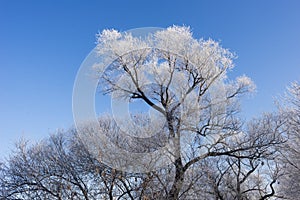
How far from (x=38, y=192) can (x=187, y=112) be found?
5939mm

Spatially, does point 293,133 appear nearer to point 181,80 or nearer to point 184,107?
point 184,107

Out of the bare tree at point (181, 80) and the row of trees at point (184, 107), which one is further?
the bare tree at point (181, 80)

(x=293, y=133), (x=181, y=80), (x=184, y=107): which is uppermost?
(x=181, y=80)

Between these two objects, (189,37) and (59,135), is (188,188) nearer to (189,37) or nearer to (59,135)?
(189,37)

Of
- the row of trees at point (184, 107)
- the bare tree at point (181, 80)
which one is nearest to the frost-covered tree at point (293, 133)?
the row of trees at point (184, 107)

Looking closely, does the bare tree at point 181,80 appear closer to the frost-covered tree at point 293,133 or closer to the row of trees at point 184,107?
the row of trees at point 184,107

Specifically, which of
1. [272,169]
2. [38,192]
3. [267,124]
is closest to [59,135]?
[38,192]

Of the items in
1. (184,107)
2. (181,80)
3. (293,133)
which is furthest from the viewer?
(293,133)

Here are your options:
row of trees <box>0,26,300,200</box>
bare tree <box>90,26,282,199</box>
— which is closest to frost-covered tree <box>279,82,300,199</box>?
row of trees <box>0,26,300,200</box>

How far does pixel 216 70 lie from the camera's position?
11352 mm

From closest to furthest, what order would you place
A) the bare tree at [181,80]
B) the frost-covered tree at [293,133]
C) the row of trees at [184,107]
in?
1. the row of trees at [184,107]
2. the bare tree at [181,80]
3. the frost-covered tree at [293,133]

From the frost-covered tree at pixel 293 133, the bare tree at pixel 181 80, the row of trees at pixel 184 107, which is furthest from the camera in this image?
the frost-covered tree at pixel 293 133

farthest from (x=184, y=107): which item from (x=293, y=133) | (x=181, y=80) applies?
(x=293, y=133)

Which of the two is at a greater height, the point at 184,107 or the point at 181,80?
the point at 181,80
